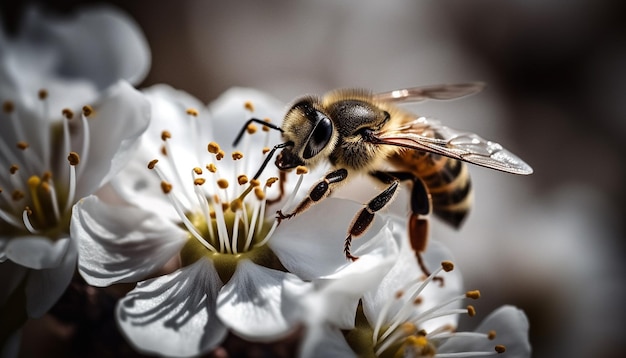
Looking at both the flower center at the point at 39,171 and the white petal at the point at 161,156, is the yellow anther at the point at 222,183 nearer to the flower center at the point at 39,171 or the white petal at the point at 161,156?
the white petal at the point at 161,156

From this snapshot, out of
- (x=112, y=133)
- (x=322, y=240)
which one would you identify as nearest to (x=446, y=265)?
(x=322, y=240)

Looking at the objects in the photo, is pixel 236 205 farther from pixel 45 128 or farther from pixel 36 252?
pixel 45 128

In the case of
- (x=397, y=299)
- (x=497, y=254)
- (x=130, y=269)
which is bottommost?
(x=497, y=254)

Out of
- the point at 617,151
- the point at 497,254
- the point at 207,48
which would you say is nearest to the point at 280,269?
the point at 497,254

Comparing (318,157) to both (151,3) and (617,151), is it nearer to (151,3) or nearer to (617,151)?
(151,3)

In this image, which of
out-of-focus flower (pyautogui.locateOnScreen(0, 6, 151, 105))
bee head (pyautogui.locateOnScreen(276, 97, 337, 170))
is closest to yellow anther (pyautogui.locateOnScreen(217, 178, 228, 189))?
bee head (pyautogui.locateOnScreen(276, 97, 337, 170))

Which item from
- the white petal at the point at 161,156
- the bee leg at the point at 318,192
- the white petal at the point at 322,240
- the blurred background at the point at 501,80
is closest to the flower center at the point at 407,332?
the white petal at the point at 322,240
